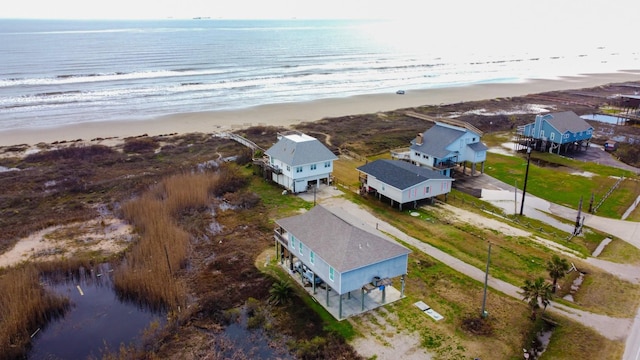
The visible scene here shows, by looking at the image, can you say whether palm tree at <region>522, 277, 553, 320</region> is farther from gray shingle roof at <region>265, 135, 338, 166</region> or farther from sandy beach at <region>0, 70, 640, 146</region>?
sandy beach at <region>0, 70, 640, 146</region>

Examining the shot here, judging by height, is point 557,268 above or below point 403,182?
below

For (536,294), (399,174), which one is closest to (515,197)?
(399,174)

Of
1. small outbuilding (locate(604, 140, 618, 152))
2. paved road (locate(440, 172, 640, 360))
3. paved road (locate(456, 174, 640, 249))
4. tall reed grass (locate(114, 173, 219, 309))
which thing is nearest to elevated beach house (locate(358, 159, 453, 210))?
paved road (locate(456, 174, 640, 249))

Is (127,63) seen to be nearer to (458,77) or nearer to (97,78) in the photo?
(97,78)

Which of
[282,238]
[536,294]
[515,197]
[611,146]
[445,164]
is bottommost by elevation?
[515,197]

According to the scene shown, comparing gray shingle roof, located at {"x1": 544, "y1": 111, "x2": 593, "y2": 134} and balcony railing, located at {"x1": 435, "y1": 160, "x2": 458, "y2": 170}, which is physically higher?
gray shingle roof, located at {"x1": 544, "y1": 111, "x2": 593, "y2": 134}

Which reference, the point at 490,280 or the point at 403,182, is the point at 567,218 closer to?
the point at 403,182

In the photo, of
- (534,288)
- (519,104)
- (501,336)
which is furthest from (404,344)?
(519,104)
